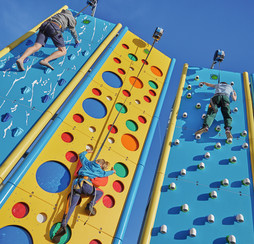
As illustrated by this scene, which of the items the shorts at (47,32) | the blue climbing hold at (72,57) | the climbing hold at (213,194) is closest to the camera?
the climbing hold at (213,194)

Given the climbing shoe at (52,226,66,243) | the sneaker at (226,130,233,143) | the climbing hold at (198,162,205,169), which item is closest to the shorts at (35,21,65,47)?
the climbing shoe at (52,226,66,243)

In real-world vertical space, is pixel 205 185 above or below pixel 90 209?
above

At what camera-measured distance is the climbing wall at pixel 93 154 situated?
336 cm

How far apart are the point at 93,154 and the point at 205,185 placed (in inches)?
75.6

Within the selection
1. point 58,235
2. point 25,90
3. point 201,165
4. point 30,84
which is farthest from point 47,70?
point 201,165

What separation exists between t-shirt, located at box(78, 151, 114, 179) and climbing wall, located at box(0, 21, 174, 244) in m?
0.19

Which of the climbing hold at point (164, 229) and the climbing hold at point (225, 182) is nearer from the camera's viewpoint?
the climbing hold at point (164, 229)

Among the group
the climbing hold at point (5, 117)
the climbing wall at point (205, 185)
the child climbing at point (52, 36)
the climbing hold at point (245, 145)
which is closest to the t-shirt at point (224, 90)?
the climbing wall at point (205, 185)

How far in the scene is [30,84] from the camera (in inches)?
180

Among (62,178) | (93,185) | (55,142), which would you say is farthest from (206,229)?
(55,142)

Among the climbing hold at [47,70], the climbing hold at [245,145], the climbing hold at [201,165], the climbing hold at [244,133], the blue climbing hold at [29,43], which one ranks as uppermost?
the blue climbing hold at [29,43]

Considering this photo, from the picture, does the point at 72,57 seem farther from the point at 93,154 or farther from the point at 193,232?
the point at 193,232

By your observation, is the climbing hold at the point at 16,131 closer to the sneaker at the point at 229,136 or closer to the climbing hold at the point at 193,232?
the climbing hold at the point at 193,232

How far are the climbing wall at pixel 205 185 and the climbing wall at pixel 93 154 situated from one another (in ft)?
2.14
